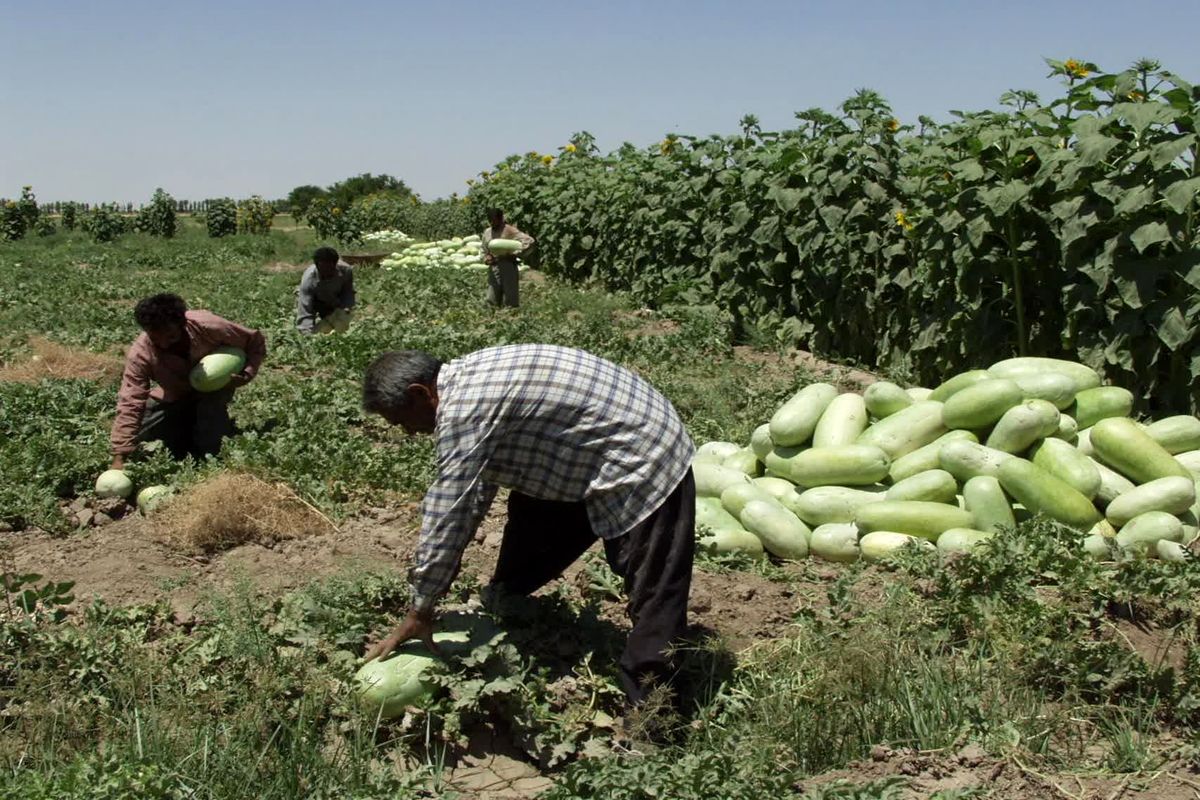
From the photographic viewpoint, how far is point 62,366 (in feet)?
36.1

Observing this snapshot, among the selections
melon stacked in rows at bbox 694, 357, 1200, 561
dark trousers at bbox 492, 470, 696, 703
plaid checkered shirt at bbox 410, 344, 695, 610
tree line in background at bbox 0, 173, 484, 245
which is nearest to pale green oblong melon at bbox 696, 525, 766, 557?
melon stacked in rows at bbox 694, 357, 1200, 561

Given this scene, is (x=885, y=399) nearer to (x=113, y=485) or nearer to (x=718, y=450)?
(x=718, y=450)

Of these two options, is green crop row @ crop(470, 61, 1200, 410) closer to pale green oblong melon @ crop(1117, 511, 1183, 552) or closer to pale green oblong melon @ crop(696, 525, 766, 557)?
pale green oblong melon @ crop(1117, 511, 1183, 552)

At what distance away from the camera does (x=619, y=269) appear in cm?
1781

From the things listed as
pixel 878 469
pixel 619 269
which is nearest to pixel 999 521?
pixel 878 469

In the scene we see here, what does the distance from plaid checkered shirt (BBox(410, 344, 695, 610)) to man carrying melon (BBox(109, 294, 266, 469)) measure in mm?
3677

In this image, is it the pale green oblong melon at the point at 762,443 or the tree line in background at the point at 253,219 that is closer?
the pale green oblong melon at the point at 762,443

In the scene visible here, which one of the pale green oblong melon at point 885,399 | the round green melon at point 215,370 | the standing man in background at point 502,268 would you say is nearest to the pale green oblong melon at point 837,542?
the pale green oblong melon at point 885,399

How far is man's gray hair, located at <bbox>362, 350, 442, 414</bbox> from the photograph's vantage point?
13.1 ft

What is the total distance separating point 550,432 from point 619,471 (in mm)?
291

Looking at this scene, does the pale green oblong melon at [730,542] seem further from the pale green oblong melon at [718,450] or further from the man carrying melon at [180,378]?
the man carrying melon at [180,378]

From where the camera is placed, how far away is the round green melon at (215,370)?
24.6ft

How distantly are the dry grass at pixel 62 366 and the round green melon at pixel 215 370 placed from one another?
3232mm

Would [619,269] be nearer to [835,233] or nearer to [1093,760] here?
[835,233]
